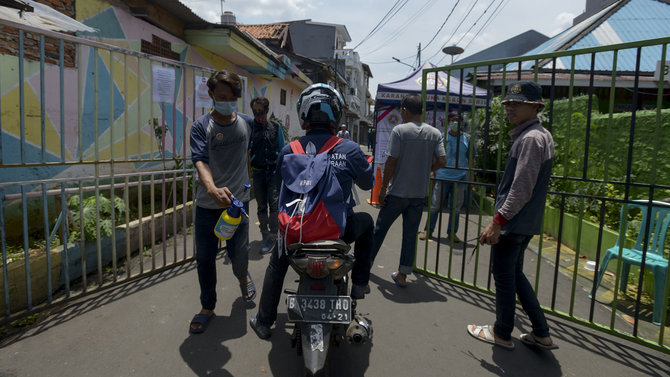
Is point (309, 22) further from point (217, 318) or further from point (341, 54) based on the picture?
point (217, 318)

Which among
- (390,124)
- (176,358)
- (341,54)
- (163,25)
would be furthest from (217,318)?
(341,54)

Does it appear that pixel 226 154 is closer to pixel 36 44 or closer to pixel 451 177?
pixel 36 44

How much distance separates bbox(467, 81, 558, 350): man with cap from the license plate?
3.83 ft

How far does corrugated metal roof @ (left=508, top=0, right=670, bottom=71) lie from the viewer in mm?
12148

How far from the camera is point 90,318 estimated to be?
330cm

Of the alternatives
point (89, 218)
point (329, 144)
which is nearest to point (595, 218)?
point (329, 144)

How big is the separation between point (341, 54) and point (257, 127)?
33.2m

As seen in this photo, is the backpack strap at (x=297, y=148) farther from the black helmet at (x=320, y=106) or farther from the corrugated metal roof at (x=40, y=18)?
the corrugated metal roof at (x=40, y=18)

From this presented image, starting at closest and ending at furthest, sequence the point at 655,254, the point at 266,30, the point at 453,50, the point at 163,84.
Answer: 1. the point at 655,254
2. the point at 163,84
3. the point at 453,50
4. the point at 266,30

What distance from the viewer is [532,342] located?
3105 millimetres

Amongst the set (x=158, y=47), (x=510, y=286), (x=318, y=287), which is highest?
(x=158, y=47)

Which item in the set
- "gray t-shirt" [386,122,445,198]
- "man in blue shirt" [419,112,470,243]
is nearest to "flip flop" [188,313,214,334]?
"gray t-shirt" [386,122,445,198]

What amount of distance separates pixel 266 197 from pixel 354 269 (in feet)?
7.85

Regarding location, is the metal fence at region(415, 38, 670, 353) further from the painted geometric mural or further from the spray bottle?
the painted geometric mural
